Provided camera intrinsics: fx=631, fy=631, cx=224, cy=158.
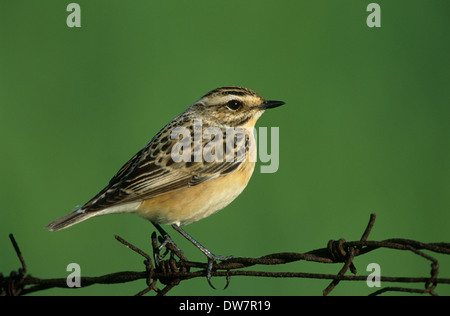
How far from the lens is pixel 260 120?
30.9 feet

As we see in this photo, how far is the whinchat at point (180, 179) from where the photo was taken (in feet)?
18.4

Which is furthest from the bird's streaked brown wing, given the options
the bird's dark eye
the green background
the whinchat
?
the green background

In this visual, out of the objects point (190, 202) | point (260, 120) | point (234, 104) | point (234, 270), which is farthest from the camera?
point (260, 120)

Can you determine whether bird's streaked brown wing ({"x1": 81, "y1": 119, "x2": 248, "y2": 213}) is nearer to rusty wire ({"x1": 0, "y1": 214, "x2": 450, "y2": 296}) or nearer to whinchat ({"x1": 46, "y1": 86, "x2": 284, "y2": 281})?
whinchat ({"x1": 46, "y1": 86, "x2": 284, "y2": 281})

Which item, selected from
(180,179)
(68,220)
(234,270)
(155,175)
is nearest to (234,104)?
(180,179)

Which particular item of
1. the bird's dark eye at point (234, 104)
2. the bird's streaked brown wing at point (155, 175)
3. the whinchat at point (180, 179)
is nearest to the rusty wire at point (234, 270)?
the whinchat at point (180, 179)

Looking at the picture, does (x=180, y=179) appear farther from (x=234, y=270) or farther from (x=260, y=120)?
(x=260, y=120)

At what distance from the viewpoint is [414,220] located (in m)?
9.52

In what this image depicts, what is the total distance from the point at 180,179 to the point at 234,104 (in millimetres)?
1244

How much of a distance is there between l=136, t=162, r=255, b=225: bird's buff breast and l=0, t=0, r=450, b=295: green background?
2064 millimetres

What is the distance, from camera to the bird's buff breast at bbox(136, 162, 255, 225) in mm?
5727

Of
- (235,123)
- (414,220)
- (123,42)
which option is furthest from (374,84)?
(235,123)

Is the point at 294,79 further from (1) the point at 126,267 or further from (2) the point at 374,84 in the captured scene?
(1) the point at 126,267

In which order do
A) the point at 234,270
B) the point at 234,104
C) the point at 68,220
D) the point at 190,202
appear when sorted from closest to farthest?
the point at 234,270, the point at 68,220, the point at 190,202, the point at 234,104
